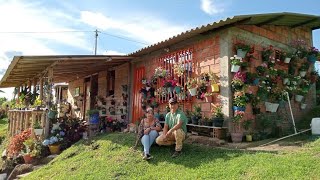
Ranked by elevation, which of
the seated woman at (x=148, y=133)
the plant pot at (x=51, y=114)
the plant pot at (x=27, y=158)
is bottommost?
the plant pot at (x=27, y=158)

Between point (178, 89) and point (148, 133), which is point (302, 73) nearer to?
point (178, 89)

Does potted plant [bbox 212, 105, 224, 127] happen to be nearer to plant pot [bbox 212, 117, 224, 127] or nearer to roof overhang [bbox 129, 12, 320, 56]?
plant pot [bbox 212, 117, 224, 127]

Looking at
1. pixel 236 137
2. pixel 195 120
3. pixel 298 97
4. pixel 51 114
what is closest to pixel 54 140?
pixel 51 114

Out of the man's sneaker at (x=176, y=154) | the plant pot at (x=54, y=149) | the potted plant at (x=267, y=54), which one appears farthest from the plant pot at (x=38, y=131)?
the potted plant at (x=267, y=54)

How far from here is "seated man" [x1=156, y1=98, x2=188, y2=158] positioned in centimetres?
621

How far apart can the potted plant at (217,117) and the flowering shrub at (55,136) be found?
4.62 metres

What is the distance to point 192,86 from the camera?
337 inches

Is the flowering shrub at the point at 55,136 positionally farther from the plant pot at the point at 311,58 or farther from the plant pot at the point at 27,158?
the plant pot at the point at 311,58

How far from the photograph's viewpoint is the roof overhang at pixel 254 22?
7.62m

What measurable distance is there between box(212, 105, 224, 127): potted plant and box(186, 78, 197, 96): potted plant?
85 centimetres

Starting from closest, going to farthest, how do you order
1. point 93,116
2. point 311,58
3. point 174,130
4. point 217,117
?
1. point 174,130
2. point 217,117
3. point 311,58
4. point 93,116

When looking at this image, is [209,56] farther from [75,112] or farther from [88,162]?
[75,112]

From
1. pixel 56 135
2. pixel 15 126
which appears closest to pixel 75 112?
pixel 15 126

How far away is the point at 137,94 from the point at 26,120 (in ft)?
13.7
